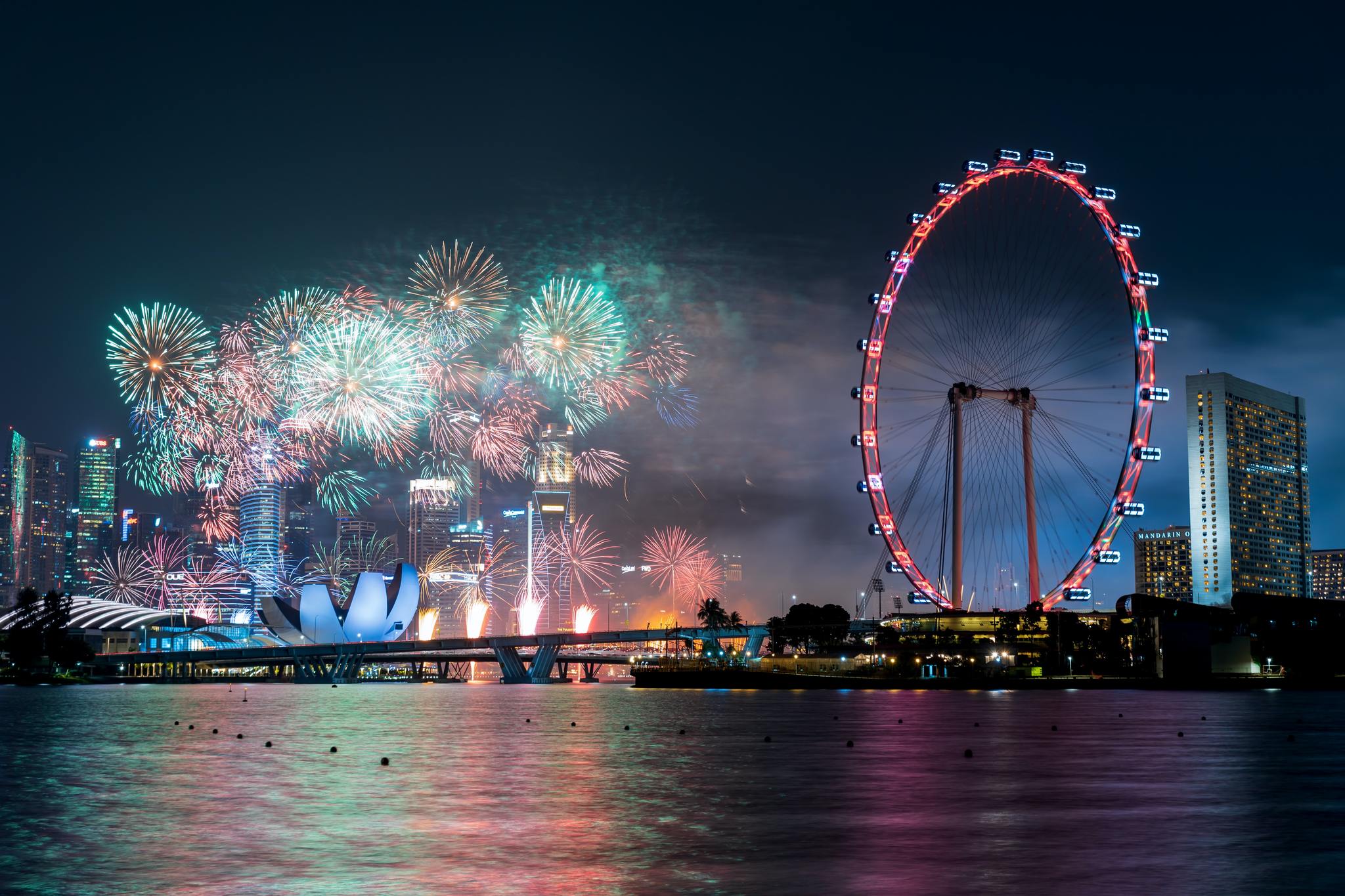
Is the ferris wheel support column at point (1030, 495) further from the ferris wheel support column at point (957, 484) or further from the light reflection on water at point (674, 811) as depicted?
the light reflection on water at point (674, 811)

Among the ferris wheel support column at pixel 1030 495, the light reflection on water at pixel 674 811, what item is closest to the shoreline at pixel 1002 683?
the ferris wheel support column at pixel 1030 495

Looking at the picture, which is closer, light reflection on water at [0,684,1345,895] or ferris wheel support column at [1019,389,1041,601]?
light reflection on water at [0,684,1345,895]

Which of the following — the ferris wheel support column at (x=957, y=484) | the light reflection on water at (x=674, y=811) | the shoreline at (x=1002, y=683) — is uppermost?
the ferris wheel support column at (x=957, y=484)

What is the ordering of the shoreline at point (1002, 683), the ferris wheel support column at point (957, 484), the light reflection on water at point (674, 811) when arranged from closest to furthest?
the light reflection on water at point (674, 811), the ferris wheel support column at point (957, 484), the shoreline at point (1002, 683)

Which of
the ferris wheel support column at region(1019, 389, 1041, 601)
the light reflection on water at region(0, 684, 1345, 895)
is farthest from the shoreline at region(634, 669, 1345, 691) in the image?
the light reflection on water at region(0, 684, 1345, 895)

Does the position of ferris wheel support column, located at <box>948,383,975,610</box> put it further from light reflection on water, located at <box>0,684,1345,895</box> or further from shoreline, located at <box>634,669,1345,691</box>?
light reflection on water, located at <box>0,684,1345,895</box>

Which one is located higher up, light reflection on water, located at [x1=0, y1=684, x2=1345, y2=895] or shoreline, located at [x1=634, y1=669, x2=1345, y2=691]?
light reflection on water, located at [x1=0, y1=684, x2=1345, y2=895]

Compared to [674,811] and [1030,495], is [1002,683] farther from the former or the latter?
[674,811]

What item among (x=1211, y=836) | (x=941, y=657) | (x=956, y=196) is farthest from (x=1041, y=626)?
(x=1211, y=836)

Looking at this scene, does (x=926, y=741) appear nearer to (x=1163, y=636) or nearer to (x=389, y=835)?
(x=389, y=835)
